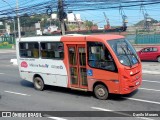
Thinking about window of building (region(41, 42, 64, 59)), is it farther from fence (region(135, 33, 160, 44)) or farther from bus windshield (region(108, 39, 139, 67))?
fence (region(135, 33, 160, 44))

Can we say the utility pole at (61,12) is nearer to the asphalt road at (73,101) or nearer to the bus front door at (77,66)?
the asphalt road at (73,101)

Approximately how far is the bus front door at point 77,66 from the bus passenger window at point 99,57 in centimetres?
36

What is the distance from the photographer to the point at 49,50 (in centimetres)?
1371

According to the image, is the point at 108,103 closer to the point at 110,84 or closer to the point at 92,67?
the point at 110,84

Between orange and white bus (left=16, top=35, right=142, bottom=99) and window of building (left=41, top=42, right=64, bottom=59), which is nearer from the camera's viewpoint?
orange and white bus (left=16, top=35, right=142, bottom=99)

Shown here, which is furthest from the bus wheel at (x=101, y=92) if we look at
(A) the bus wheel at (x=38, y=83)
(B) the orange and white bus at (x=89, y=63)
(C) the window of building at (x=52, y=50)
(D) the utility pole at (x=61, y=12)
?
(D) the utility pole at (x=61, y=12)

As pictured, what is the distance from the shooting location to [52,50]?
534 inches

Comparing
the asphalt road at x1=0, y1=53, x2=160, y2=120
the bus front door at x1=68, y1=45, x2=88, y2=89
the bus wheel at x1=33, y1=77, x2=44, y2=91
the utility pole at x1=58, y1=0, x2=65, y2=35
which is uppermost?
the utility pole at x1=58, y1=0, x2=65, y2=35

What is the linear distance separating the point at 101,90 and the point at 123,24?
41512mm

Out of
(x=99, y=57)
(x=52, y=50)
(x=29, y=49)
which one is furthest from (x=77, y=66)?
(x=29, y=49)

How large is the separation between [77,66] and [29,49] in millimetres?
3501

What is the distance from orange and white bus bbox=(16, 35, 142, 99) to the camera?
1132 cm

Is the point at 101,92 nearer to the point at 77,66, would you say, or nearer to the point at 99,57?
the point at 99,57

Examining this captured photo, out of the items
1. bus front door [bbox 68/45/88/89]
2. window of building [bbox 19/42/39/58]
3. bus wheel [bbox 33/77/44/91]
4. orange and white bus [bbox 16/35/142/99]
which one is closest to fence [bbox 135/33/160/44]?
window of building [bbox 19/42/39/58]
